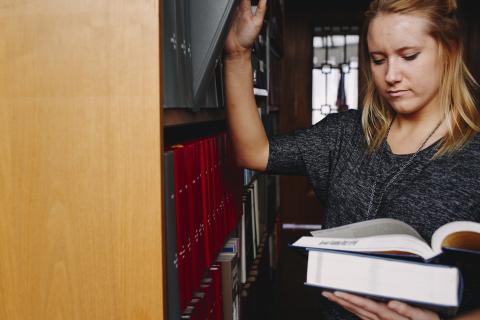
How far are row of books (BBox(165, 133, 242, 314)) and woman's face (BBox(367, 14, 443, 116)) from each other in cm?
44

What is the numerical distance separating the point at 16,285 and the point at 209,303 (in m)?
0.51

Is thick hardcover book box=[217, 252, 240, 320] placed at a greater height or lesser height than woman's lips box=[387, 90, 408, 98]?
lesser

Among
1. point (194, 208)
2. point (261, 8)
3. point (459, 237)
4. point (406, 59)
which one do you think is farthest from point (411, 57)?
point (194, 208)

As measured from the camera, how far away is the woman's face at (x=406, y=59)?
1.12 metres

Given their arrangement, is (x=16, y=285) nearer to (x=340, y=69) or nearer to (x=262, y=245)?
(x=262, y=245)

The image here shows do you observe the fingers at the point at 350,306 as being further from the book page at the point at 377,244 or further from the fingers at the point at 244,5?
the fingers at the point at 244,5

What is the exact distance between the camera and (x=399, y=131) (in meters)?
1.26

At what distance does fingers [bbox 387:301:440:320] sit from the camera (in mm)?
875

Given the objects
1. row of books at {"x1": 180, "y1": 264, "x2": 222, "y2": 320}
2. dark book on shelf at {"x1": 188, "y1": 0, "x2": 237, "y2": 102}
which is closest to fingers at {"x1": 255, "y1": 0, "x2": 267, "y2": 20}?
dark book on shelf at {"x1": 188, "y1": 0, "x2": 237, "y2": 102}

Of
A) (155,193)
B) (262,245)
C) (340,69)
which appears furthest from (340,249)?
(340,69)

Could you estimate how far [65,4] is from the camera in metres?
0.78

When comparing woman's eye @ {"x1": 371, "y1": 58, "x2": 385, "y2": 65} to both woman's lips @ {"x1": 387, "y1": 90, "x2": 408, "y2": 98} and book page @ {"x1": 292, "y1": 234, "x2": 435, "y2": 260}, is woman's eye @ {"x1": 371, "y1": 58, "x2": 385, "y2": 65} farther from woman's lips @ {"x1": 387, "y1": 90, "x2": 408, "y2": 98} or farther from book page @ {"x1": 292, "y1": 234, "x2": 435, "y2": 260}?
book page @ {"x1": 292, "y1": 234, "x2": 435, "y2": 260}

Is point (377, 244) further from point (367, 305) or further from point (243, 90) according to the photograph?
point (243, 90)

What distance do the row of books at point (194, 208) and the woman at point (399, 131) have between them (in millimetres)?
115
